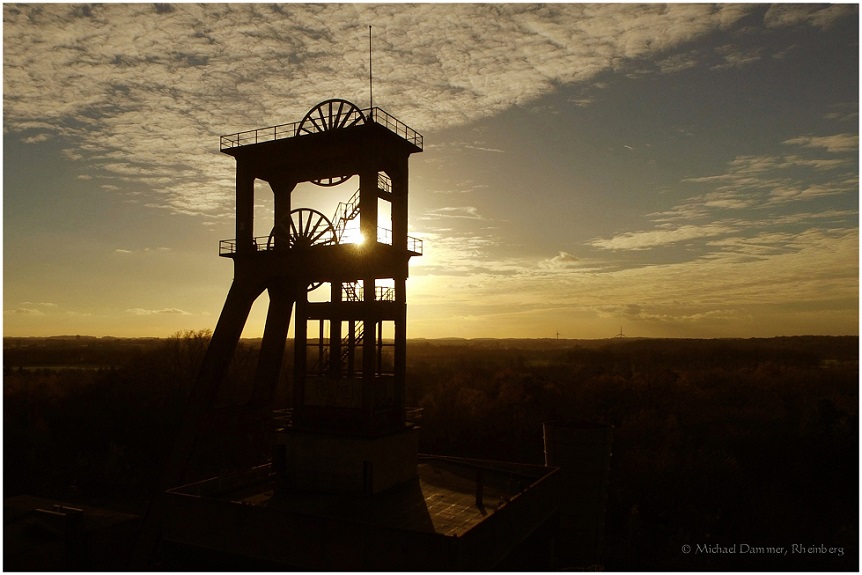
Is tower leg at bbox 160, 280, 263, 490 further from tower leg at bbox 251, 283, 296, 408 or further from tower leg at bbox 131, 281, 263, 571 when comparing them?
tower leg at bbox 251, 283, 296, 408

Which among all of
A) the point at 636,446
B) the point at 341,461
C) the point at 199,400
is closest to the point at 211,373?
the point at 199,400

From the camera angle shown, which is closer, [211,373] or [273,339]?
[211,373]

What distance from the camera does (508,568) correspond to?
1736cm

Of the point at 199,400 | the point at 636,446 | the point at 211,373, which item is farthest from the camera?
the point at 636,446

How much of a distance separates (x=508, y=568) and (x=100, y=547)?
15481 mm

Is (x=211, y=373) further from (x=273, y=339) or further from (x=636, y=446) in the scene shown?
(x=636, y=446)

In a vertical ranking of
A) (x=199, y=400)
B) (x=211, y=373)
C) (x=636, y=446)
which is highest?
(x=211, y=373)

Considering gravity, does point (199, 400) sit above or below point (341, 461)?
above

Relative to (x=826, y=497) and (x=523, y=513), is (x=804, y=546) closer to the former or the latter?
(x=826, y=497)

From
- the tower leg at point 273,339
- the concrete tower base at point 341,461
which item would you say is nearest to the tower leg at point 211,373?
the tower leg at point 273,339

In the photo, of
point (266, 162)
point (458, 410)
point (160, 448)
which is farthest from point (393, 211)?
point (458, 410)

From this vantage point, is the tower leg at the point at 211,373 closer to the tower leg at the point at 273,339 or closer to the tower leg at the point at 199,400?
the tower leg at the point at 199,400

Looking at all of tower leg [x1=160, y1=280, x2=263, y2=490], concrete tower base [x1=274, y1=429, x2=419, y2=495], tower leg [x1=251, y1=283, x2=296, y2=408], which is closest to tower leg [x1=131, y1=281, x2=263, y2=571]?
tower leg [x1=160, y1=280, x2=263, y2=490]

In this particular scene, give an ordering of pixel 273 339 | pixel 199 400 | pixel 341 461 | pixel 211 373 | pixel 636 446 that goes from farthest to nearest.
Answer: pixel 636 446
pixel 273 339
pixel 211 373
pixel 199 400
pixel 341 461
